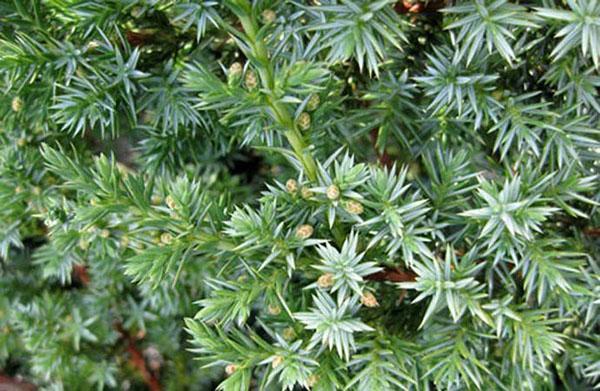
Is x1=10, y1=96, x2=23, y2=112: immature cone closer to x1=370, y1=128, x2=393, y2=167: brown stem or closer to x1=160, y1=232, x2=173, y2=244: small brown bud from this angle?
x1=160, y1=232, x2=173, y2=244: small brown bud

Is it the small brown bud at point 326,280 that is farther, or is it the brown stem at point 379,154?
the brown stem at point 379,154

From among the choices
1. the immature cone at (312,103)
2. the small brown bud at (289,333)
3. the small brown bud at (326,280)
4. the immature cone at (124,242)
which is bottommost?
the immature cone at (124,242)

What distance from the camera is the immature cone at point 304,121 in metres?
0.68

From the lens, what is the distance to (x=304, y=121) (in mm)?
681

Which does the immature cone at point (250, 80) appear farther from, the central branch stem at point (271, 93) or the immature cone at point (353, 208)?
the immature cone at point (353, 208)

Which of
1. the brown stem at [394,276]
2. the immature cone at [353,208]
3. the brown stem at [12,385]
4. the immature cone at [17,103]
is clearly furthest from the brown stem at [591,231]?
the brown stem at [12,385]

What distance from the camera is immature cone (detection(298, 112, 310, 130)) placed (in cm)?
68

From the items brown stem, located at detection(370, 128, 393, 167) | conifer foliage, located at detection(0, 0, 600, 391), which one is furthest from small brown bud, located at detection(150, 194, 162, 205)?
brown stem, located at detection(370, 128, 393, 167)

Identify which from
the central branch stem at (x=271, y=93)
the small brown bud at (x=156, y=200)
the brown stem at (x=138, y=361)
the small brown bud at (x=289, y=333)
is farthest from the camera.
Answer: the brown stem at (x=138, y=361)

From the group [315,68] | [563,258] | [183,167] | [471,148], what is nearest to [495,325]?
[563,258]

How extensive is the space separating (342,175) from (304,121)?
0.24 feet

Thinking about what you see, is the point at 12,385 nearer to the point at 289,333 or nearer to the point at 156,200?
the point at 156,200

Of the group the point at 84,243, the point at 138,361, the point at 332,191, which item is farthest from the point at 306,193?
the point at 138,361

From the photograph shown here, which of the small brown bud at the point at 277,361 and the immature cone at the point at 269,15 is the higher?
the immature cone at the point at 269,15
